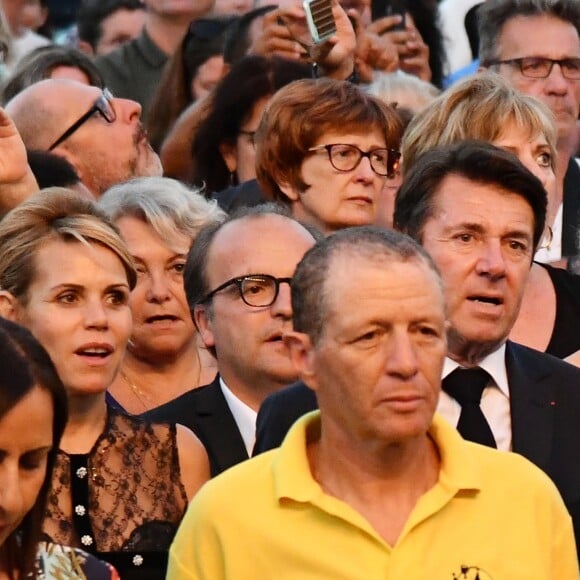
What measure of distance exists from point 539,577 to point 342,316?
74 cm

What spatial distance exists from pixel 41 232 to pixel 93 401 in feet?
1.78

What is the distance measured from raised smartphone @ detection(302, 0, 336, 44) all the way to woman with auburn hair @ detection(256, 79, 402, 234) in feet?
2.59

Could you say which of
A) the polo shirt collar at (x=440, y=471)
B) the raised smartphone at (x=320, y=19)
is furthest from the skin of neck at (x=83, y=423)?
the raised smartphone at (x=320, y=19)

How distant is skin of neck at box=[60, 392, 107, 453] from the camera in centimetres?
566

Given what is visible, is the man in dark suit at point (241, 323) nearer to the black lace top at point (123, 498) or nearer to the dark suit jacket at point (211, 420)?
the dark suit jacket at point (211, 420)

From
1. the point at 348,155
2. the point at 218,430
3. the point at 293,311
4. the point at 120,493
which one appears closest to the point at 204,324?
the point at 218,430

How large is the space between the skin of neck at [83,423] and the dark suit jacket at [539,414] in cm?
52

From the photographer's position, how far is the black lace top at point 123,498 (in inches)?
215

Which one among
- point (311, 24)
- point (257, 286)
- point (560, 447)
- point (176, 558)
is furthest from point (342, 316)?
point (311, 24)

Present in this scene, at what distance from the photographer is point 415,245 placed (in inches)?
187

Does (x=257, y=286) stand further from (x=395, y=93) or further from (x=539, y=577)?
(x=395, y=93)

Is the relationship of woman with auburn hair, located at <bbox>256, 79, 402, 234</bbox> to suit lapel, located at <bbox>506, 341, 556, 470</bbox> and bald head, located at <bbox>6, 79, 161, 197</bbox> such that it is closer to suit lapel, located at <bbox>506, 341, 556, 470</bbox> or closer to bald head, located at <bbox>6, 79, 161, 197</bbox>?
bald head, located at <bbox>6, 79, 161, 197</bbox>

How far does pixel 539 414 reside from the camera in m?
5.54

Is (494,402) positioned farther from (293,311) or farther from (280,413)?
(293,311)
